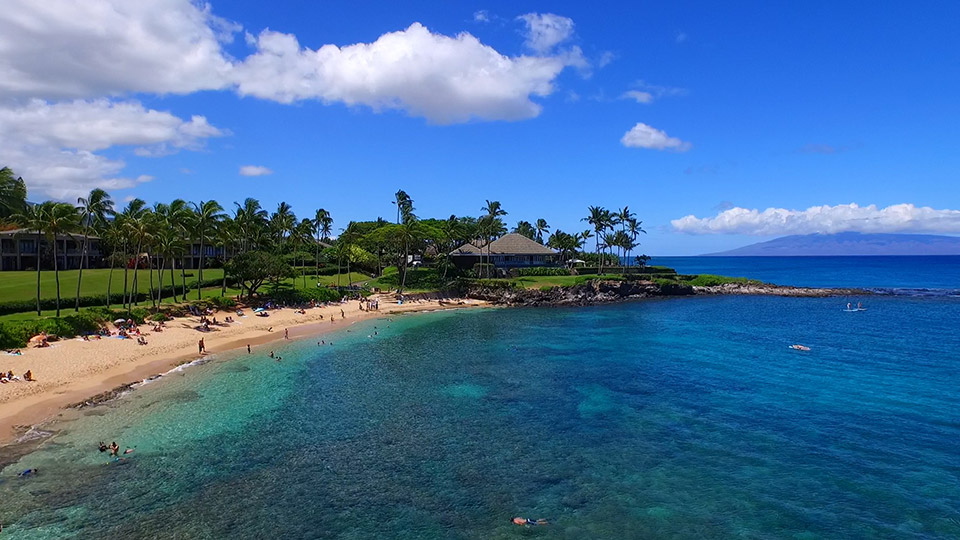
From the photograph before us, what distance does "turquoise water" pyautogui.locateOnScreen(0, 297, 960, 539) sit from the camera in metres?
18.4

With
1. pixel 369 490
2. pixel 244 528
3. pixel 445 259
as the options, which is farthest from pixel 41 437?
pixel 445 259

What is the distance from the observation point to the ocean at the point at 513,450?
1842 centimetres

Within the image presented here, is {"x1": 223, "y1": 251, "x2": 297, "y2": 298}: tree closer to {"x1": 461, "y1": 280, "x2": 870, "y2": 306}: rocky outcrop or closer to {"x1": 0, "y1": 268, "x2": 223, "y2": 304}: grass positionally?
{"x1": 0, "y1": 268, "x2": 223, "y2": 304}: grass

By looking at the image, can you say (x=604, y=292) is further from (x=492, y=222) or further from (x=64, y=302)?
(x=64, y=302)

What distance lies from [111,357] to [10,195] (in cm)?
1501

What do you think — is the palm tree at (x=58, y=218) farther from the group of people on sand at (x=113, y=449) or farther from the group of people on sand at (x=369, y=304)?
the group of people on sand at (x=369, y=304)

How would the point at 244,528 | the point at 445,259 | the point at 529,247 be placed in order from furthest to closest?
the point at 529,247 → the point at 445,259 → the point at 244,528

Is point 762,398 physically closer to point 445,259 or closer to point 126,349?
point 126,349

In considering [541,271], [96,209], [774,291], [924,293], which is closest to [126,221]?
[96,209]

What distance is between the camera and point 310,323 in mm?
61844

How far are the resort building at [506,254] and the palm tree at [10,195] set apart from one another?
68204 millimetres

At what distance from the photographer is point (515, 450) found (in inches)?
963

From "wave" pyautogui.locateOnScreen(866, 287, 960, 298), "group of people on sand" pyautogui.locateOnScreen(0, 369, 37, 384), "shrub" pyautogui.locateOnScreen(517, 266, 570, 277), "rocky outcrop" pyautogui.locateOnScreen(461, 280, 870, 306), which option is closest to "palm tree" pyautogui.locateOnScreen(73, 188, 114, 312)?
"group of people on sand" pyautogui.locateOnScreen(0, 369, 37, 384)

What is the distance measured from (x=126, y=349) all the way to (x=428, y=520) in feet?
115
